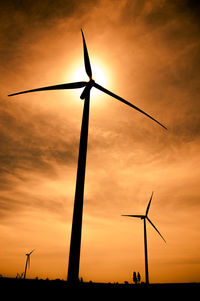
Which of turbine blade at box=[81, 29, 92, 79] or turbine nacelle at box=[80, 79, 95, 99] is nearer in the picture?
turbine nacelle at box=[80, 79, 95, 99]

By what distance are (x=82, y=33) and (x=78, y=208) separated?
899 inches

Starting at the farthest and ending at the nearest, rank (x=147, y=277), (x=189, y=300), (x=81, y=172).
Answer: (x=147, y=277) → (x=189, y=300) → (x=81, y=172)

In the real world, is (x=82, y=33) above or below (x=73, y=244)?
above

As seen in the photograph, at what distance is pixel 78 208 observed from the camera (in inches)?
582

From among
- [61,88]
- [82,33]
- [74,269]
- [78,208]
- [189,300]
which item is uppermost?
[82,33]

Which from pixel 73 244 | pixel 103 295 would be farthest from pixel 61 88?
pixel 103 295

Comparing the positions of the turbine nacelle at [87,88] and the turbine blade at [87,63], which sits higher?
the turbine blade at [87,63]

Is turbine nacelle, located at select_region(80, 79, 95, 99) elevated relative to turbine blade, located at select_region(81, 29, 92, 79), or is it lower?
lower

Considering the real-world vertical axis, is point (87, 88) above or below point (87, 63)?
below

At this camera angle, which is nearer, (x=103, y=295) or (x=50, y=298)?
(x=50, y=298)

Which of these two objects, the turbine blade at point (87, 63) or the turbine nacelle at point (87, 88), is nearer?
the turbine nacelle at point (87, 88)

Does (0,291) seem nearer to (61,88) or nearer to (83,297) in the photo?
(83,297)

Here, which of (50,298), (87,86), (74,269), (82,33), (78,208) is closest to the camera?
(74,269)

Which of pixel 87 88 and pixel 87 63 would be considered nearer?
pixel 87 88
